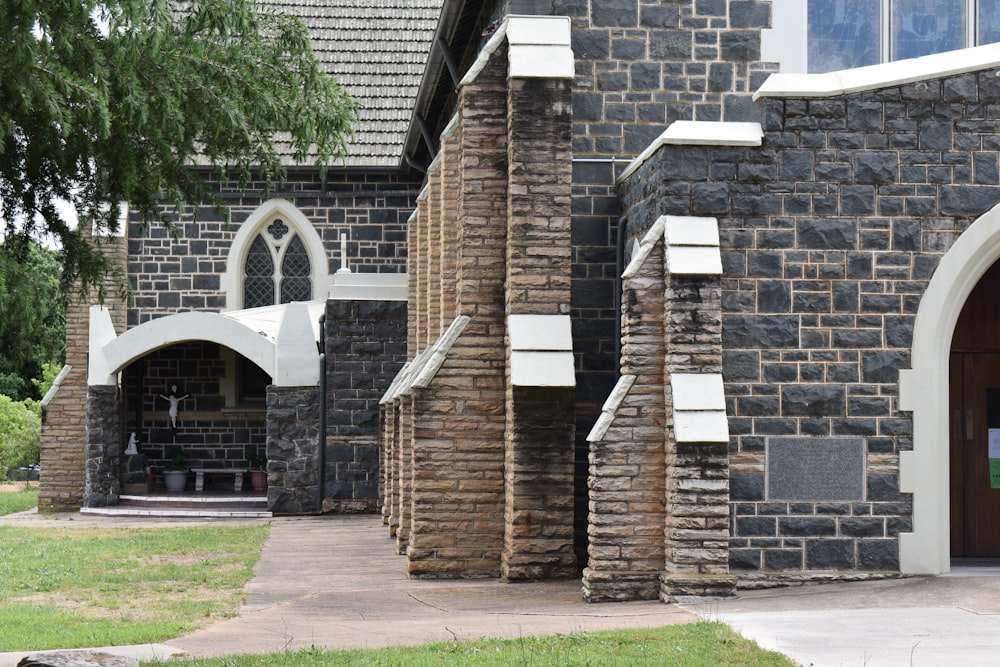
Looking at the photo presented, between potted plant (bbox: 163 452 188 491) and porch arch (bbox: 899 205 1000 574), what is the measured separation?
16.1m

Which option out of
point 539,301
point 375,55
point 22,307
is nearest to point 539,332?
point 539,301

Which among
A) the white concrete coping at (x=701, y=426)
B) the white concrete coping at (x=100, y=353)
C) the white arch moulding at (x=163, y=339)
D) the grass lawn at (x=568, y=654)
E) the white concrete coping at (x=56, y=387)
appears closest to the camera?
the grass lawn at (x=568, y=654)

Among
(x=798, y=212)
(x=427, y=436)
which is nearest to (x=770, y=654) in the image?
(x=798, y=212)

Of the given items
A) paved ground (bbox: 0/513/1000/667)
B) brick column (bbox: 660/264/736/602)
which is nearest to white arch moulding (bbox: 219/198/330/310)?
paved ground (bbox: 0/513/1000/667)

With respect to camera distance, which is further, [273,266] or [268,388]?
[273,266]

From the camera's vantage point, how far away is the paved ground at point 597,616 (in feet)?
26.9

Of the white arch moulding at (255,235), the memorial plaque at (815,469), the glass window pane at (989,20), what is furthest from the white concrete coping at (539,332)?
the white arch moulding at (255,235)

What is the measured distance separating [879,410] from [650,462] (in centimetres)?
198

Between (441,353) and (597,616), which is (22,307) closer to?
(597,616)

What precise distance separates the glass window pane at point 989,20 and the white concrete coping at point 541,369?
5.53 m

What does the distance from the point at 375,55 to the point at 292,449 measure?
27.7 ft

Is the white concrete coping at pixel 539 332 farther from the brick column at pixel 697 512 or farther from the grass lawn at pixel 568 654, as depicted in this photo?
the grass lawn at pixel 568 654

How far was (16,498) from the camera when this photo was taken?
27.8 m

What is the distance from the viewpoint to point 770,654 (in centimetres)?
776
